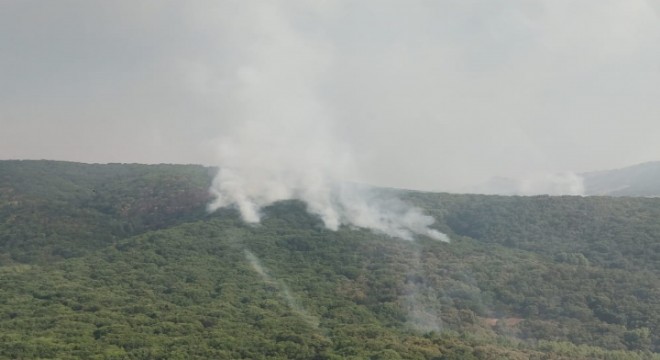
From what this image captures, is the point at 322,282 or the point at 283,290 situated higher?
the point at 322,282

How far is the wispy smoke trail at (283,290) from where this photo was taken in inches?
2879

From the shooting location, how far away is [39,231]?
4717 inches

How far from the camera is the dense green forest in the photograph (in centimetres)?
6197

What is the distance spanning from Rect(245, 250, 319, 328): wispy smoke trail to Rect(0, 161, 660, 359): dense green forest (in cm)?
38

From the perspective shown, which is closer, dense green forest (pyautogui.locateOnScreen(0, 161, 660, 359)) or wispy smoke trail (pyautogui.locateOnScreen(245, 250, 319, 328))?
dense green forest (pyautogui.locateOnScreen(0, 161, 660, 359))

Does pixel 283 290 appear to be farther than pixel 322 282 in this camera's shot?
No

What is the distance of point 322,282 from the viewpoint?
91188 millimetres

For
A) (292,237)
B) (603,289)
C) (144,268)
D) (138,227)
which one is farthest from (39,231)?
(603,289)

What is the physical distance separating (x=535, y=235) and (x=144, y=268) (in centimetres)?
6537

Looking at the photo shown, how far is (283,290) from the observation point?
86688 mm

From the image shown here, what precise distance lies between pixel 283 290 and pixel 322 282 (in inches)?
268

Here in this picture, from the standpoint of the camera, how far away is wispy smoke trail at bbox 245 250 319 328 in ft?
240

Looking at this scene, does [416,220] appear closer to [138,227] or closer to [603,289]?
[603,289]

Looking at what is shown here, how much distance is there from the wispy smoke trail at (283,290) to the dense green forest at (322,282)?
379mm
